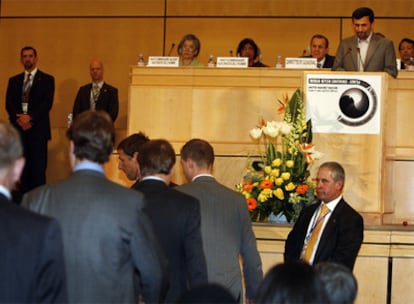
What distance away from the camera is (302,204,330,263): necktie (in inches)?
207

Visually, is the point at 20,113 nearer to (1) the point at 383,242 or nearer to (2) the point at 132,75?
(2) the point at 132,75

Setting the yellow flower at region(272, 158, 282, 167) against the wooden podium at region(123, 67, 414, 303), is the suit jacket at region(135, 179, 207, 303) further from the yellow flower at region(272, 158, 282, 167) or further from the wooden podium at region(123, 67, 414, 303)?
the yellow flower at region(272, 158, 282, 167)

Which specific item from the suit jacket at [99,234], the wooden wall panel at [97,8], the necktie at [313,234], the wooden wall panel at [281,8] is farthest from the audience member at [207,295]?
the wooden wall panel at [97,8]

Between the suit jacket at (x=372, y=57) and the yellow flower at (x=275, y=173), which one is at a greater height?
the suit jacket at (x=372, y=57)

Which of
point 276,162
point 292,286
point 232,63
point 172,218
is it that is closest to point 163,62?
point 232,63

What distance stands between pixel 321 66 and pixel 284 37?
255 centimetres

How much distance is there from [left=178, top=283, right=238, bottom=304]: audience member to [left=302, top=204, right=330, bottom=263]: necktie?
3113mm

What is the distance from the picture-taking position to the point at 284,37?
37.0 ft

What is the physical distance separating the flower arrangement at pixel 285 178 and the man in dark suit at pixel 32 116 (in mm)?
3566

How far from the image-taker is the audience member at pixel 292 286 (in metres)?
2.21

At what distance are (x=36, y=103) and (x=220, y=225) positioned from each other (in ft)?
17.5

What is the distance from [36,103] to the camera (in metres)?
9.33

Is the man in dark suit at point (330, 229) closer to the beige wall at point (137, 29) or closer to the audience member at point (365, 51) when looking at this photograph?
the audience member at point (365, 51)

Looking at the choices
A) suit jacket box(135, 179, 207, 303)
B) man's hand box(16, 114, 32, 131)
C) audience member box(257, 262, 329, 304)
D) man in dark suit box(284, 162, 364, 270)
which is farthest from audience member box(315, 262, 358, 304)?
man's hand box(16, 114, 32, 131)
